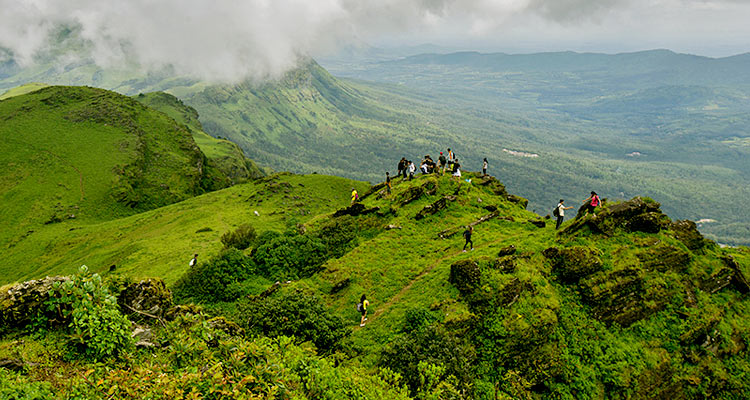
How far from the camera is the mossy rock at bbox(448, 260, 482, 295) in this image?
21.4 meters

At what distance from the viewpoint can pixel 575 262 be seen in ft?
70.8

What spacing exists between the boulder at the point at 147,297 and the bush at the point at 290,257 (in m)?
12.2

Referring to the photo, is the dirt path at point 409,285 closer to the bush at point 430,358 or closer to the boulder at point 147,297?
the bush at point 430,358

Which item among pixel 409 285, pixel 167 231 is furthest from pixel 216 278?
pixel 167 231

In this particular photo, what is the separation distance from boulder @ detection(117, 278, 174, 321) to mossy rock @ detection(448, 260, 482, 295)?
56.4 ft

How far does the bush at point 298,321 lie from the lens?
18453 mm

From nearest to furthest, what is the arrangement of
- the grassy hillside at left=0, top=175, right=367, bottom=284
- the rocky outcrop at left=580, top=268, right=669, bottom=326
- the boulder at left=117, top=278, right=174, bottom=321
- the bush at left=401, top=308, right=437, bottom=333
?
1. the boulder at left=117, top=278, right=174, bottom=321
2. the rocky outcrop at left=580, top=268, right=669, bottom=326
3. the bush at left=401, top=308, right=437, bottom=333
4. the grassy hillside at left=0, top=175, right=367, bottom=284

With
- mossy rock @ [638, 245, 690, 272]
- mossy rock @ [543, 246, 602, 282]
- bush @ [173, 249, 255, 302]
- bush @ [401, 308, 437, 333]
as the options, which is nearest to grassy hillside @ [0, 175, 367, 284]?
bush @ [173, 249, 255, 302]

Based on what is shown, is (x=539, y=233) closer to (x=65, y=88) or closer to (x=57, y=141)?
(x=57, y=141)

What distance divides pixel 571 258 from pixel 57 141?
135 m

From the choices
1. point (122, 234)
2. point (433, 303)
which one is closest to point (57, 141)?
point (122, 234)

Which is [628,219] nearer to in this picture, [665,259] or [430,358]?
[665,259]

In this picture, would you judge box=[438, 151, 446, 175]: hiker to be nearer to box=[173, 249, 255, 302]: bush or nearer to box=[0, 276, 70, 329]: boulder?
box=[173, 249, 255, 302]: bush

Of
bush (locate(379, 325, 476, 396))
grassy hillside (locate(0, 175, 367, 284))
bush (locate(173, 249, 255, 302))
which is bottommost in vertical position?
grassy hillside (locate(0, 175, 367, 284))
